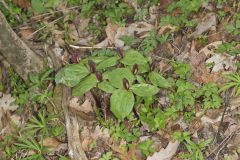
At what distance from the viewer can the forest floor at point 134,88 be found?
2.71 m

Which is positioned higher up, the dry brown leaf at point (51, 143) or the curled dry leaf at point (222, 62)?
the curled dry leaf at point (222, 62)

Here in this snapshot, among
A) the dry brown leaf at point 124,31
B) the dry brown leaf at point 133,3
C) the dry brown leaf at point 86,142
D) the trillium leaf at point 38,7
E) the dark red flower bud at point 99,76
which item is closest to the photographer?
the dark red flower bud at point 99,76

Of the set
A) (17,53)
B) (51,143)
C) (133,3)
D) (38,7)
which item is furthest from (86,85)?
(38,7)

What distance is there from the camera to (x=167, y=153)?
264 cm

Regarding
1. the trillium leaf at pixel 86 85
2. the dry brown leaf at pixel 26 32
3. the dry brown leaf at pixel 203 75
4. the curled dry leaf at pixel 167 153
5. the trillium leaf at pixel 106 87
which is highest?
the dry brown leaf at pixel 26 32

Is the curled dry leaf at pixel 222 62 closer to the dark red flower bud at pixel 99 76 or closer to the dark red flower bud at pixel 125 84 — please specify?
the dark red flower bud at pixel 125 84

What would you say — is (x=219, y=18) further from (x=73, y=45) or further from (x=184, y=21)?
(x=73, y=45)

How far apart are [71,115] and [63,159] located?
38cm

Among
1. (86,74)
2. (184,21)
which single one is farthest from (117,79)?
(184,21)

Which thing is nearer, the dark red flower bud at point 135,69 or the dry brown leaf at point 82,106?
the dark red flower bud at point 135,69

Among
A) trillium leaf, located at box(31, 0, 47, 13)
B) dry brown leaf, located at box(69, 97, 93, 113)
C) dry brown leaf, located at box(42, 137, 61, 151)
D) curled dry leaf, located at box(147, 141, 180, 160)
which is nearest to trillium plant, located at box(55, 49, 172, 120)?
dry brown leaf, located at box(69, 97, 93, 113)

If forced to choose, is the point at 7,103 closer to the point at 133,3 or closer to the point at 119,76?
the point at 119,76

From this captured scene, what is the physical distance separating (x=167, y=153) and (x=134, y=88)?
21.2 inches

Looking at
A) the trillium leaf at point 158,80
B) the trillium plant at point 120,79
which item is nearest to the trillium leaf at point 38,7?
the trillium plant at point 120,79
